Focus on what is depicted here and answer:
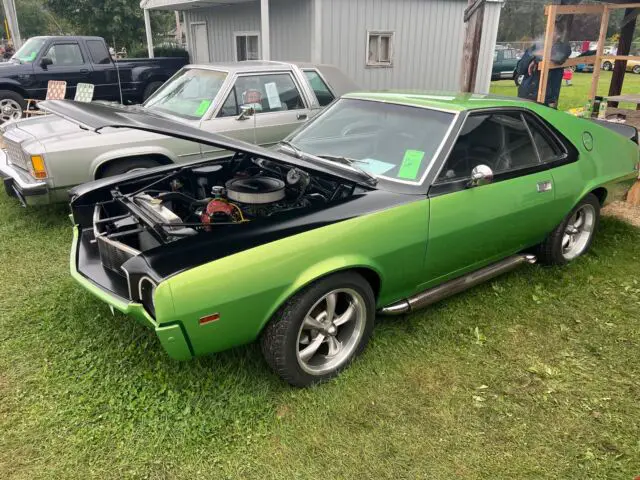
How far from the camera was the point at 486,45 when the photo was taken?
40.4ft

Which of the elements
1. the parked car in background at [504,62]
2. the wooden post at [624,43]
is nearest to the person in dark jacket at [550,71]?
the wooden post at [624,43]

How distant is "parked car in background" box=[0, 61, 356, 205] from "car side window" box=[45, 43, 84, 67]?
19.3 feet

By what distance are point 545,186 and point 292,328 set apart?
7.58ft

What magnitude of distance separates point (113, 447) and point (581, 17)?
1140cm

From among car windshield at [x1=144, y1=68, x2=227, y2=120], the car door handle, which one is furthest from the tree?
the car door handle

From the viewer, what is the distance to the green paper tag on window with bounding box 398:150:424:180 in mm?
3236

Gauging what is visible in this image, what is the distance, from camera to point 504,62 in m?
24.9

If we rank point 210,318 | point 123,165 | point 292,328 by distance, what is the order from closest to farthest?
1. point 210,318
2. point 292,328
3. point 123,165

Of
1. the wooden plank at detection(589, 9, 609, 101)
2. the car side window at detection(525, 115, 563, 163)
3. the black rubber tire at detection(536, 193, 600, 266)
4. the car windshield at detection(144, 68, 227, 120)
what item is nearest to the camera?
the car side window at detection(525, 115, 563, 163)

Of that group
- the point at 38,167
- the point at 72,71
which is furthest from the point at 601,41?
the point at 72,71

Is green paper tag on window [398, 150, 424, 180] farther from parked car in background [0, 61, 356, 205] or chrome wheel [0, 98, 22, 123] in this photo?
chrome wheel [0, 98, 22, 123]

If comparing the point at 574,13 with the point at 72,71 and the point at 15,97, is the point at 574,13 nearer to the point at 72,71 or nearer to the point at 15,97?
the point at 72,71

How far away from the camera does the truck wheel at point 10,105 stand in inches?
401

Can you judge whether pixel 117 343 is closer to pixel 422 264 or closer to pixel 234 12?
pixel 422 264
